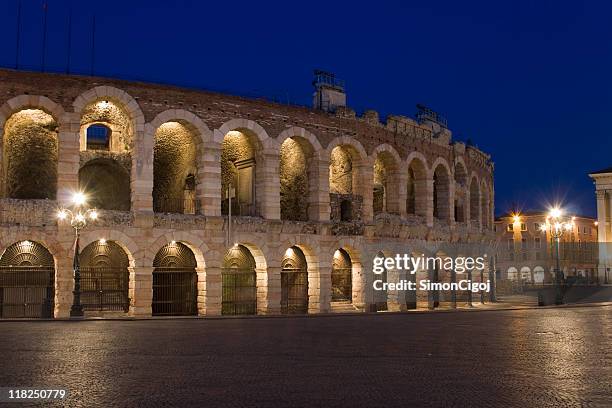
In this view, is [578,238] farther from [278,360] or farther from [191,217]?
[278,360]

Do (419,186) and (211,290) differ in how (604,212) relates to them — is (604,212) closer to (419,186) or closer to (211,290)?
(419,186)

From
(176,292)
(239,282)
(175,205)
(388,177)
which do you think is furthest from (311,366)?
(388,177)

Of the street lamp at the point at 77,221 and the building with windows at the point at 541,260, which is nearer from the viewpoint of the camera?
the street lamp at the point at 77,221

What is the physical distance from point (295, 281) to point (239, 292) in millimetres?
3193

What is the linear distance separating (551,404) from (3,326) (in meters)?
16.0

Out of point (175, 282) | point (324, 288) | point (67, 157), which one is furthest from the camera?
point (324, 288)

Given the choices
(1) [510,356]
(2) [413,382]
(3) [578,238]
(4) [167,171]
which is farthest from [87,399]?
(3) [578,238]

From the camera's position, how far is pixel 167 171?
33.3 m

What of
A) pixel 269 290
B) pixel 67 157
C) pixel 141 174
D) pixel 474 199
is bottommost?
pixel 269 290

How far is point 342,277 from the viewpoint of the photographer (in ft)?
120

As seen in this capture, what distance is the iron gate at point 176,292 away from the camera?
30812 millimetres

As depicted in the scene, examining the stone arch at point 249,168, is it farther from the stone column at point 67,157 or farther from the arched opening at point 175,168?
the stone column at point 67,157

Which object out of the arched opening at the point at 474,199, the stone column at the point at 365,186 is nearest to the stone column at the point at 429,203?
the stone column at the point at 365,186

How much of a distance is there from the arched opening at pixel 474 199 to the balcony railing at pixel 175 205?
69.6 ft
